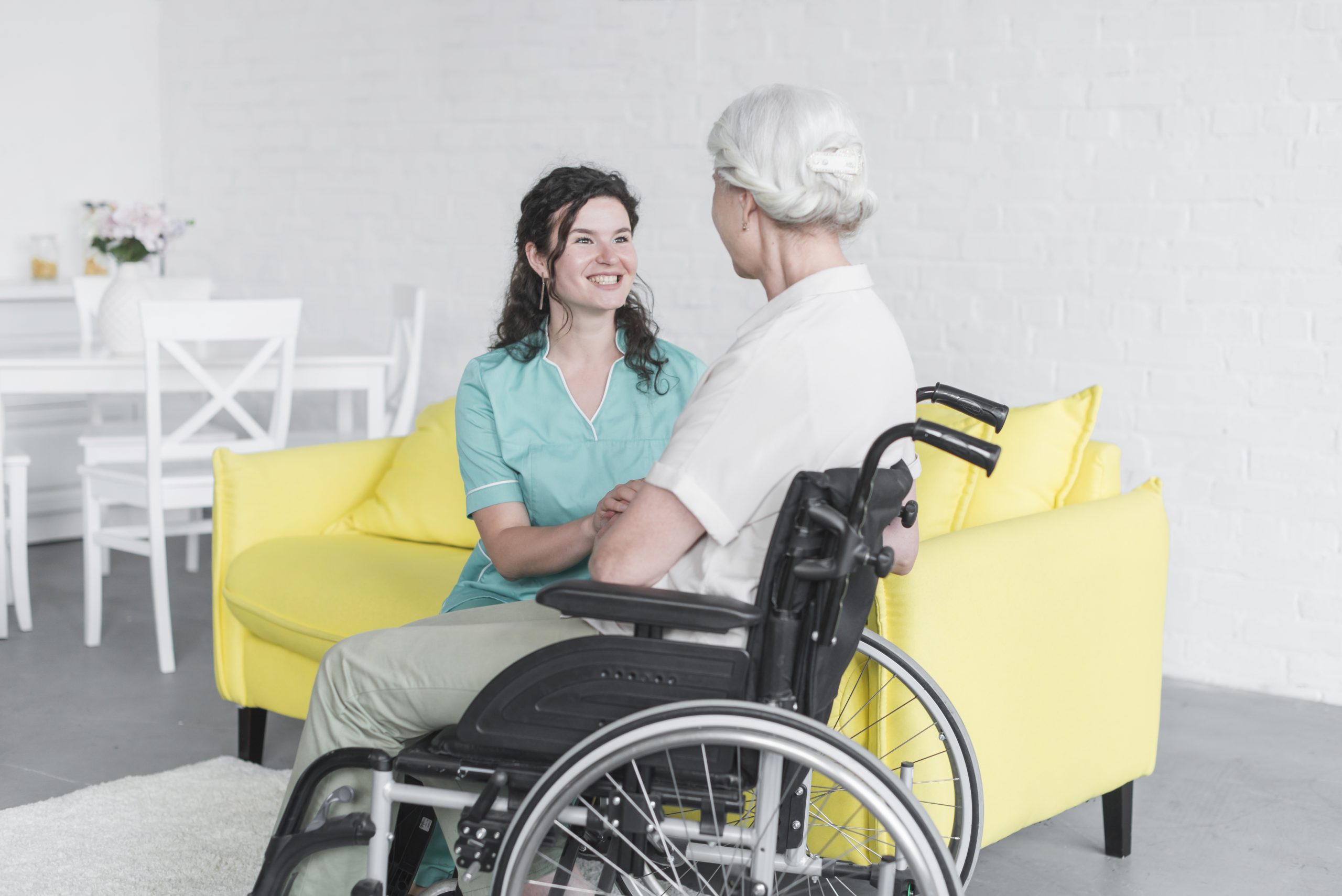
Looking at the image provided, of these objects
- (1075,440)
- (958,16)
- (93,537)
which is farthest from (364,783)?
(958,16)

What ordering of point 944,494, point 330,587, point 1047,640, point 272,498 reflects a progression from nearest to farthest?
1. point 1047,640
2. point 944,494
3. point 330,587
4. point 272,498

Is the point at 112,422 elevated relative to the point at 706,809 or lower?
lower

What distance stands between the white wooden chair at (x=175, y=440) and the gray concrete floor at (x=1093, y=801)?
139 millimetres

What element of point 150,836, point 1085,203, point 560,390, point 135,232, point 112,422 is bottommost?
point 150,836

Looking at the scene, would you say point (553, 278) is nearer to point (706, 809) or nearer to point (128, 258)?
point (706, 809)

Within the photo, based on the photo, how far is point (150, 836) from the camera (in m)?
2.28

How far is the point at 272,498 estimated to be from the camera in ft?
9.16

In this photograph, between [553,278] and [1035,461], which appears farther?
[1035,461]

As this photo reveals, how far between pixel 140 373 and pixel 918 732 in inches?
99.9

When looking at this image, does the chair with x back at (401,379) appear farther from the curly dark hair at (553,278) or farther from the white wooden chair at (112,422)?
the curly dark hair at (553,278)

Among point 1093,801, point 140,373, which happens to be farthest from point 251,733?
point 1093,801

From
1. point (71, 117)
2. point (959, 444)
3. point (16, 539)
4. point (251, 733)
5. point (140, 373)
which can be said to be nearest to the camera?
point (959, 444)

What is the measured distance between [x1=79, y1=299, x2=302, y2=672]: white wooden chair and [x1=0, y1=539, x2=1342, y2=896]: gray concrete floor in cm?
14

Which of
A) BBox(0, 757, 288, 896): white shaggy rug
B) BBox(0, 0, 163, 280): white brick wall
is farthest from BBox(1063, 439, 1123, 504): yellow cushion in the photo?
BBox(0, 0, 163, 280): white brick wall
